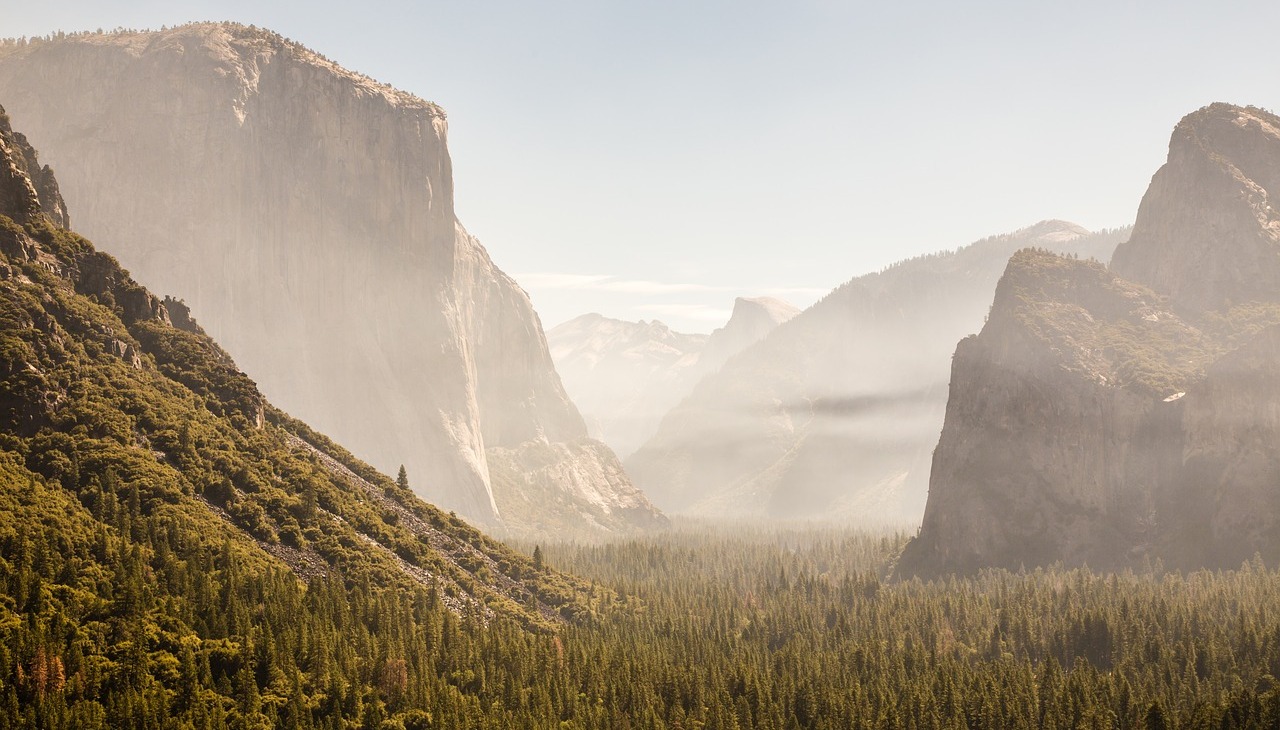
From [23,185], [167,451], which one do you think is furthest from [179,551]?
[23,185]

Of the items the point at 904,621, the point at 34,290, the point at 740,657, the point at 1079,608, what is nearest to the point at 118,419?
the point at 34,290

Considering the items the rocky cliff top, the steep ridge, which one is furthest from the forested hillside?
the rocky cliff top

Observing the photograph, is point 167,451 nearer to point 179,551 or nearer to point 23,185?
point 179,551

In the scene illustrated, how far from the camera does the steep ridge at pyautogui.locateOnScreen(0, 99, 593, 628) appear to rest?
124 metres

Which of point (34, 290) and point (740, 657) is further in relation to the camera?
point (740, 657)

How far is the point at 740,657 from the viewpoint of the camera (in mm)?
157500

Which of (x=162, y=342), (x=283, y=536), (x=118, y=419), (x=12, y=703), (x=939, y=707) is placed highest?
(x=162, y=342)

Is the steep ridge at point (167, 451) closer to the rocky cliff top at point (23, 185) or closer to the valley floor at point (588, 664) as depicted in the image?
the rocky cliff top at point (23, 185)

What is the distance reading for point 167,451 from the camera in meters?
139

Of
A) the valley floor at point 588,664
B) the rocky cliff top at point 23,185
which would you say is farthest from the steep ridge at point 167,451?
the valley floor at point 588,664

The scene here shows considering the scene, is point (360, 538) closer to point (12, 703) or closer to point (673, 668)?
point (673, 668)

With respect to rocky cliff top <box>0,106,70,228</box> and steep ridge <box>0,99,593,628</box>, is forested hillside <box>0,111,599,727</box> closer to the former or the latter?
→ steep ridge <box>0,99,593,628</box>

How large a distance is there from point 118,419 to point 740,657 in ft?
282

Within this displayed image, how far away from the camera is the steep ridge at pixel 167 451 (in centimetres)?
12369
